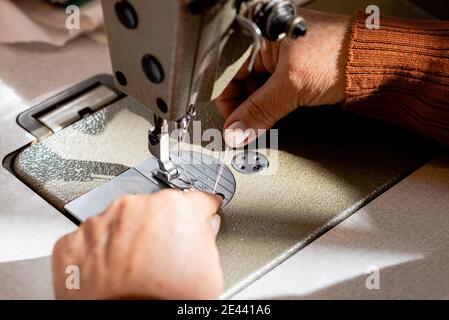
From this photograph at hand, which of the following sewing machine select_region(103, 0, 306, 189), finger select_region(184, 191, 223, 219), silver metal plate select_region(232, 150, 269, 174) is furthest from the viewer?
silver metal plate select_region(232, 150, 269, 174)

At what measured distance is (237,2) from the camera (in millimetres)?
798

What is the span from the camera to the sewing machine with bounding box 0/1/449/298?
2.75 ft

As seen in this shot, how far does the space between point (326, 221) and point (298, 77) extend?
0.78ft

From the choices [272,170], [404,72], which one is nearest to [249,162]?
[272,170]

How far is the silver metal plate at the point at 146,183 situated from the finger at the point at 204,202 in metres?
0.07

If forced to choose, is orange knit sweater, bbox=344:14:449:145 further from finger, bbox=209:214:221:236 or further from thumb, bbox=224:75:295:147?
finger, bbox=209:214:221:236

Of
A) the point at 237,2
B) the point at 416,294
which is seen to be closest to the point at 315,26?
the point at 237,2

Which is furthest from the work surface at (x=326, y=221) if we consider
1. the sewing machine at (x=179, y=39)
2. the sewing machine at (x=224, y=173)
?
the sewing machine at (x=179, y=39)

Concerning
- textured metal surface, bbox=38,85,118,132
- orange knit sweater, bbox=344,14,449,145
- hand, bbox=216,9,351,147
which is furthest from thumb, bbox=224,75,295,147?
textured metal surface, bbox=38,85,118,132

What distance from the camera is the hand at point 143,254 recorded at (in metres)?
0.78

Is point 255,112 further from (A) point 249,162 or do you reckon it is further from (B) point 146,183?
(B) point 146,183

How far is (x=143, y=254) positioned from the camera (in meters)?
0.78

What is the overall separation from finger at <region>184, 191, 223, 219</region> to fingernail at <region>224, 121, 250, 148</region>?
0.52ft
